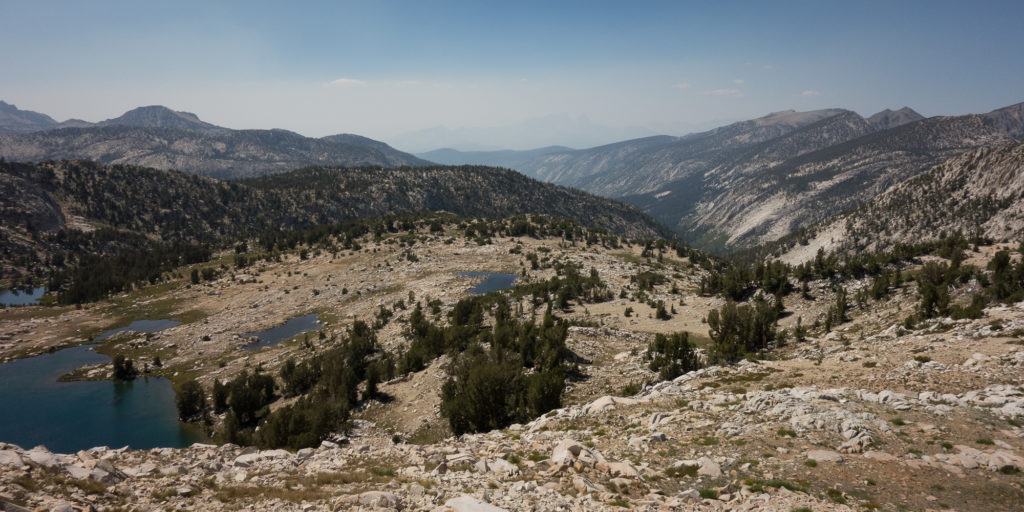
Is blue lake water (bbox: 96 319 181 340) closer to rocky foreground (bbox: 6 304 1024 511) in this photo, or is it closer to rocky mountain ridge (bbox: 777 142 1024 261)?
rocky foreground (bbox: 6 304 1024 511)

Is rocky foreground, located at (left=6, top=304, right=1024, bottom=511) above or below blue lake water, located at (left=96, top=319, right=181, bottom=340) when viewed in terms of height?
above

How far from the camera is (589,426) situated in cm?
1927

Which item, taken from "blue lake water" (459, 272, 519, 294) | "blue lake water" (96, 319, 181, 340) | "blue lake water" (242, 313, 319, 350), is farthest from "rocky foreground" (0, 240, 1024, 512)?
"blue lake water" (96, 319, 181, 340)

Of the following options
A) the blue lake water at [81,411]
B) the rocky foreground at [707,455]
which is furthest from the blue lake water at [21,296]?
the rocky foreground at [707,455]

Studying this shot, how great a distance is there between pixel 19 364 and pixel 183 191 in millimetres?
171046

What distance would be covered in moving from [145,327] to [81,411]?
3291 centimetres

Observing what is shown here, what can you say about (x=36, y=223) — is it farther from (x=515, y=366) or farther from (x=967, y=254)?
(x=967, y=254)

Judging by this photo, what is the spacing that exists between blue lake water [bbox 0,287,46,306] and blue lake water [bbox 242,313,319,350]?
76579 mm

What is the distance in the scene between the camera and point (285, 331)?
65000 millimetres

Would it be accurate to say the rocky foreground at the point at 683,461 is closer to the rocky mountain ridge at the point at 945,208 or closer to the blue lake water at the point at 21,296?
the blue lake water at the point at 21,296

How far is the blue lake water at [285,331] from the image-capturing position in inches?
2386

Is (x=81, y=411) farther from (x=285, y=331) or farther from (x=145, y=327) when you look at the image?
(x=145, y=327)

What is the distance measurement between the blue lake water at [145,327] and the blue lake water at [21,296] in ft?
145

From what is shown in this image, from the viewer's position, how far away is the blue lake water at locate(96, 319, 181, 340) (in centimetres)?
6994
